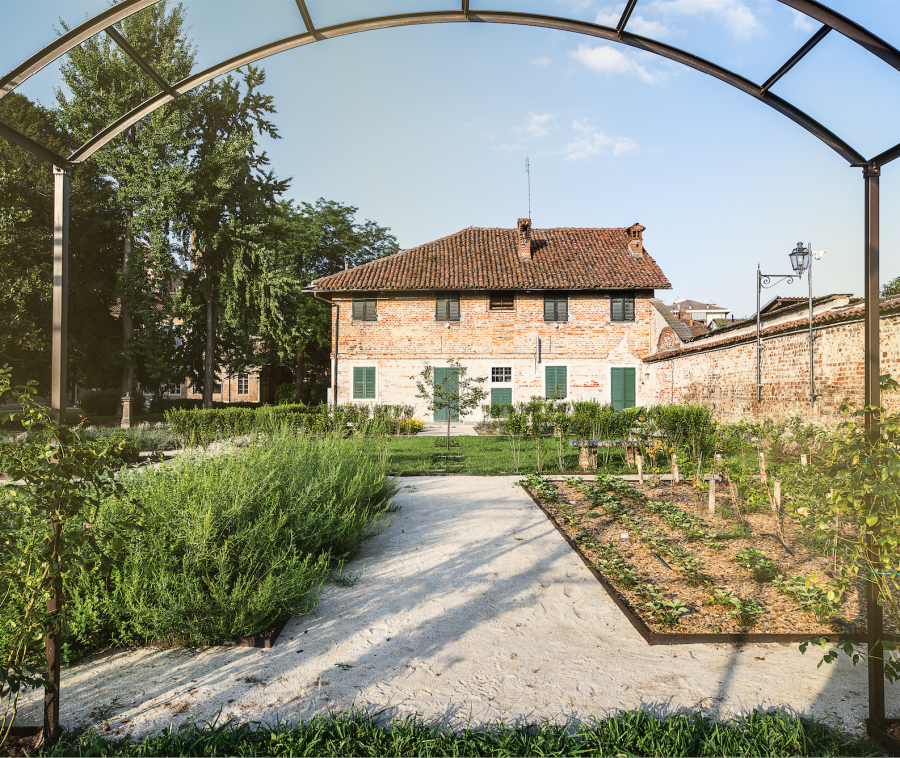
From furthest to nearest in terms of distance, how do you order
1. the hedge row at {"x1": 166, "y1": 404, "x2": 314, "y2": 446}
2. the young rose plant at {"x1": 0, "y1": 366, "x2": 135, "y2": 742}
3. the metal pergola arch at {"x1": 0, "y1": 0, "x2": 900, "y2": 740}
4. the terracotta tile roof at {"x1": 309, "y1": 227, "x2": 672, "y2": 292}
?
the terracotta tile roof at {"x1": 309, "y1": 227, "x2": 672, "y2": 292} < the hedge row at {"x1": 166, "y1": 404, "x2": 314, "y2": 446} < the metal pergola arch at {"x1": 0, "y1": 0, "x2": 900, "y2": 740} < the young rose plant at {"x1": 0, "y1": 366, "x2": 135, "y2": 742}

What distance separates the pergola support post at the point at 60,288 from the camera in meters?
2.45

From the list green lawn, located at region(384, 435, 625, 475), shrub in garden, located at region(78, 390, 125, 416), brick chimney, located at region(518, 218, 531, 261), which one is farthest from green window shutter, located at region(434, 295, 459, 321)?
shrub in garden, located at region(78, 390, 125, 416)

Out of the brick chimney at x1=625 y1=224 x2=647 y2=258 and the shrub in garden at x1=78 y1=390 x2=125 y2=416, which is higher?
the brick chimney at x1=625 y1=224 x2=647 y2=258

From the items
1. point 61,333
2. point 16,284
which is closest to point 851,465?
point 61,333

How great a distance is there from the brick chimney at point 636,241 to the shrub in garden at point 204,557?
21176 mm

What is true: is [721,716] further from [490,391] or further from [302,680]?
[490,391]

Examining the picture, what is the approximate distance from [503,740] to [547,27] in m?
3.30

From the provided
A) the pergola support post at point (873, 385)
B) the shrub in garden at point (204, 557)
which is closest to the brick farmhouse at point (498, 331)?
the shrub in garden at point (204, 557)

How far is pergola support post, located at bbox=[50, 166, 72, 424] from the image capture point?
8.04 ft

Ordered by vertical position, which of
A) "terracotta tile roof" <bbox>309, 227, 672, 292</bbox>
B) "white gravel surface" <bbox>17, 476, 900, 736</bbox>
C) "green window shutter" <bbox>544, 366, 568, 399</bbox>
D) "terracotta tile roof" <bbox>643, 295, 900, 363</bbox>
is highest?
"terracotta tile roof" <bbox>309, 227, 672, 292</bbox>

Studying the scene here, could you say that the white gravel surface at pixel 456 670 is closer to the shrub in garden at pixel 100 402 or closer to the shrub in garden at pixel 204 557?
the shrub in garden at pixel 204 557

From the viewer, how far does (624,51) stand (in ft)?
9.70

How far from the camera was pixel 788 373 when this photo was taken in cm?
1125

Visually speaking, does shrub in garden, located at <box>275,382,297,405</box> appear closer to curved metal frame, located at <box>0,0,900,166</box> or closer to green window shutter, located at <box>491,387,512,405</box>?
green window shutter, located at <box>491,387,512,405</box>
